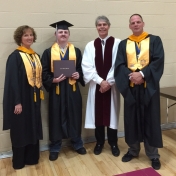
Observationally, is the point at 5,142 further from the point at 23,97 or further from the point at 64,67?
the point at 64,67

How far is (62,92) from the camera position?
2.71 metres

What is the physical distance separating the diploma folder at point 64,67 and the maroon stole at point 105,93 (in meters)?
0.29

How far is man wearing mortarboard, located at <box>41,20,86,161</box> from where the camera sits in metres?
2.68

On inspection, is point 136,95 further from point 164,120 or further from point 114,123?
point 164,120

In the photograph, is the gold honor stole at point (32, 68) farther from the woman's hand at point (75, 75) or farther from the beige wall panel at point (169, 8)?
the beige wall panel at point (169, 8)

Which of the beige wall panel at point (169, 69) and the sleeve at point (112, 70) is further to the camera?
the beige wall panel at point (169, 69)

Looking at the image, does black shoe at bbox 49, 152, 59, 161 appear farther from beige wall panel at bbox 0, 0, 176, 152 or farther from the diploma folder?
the diploma folder

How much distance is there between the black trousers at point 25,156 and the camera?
2566mm

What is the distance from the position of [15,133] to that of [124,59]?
4.52ft

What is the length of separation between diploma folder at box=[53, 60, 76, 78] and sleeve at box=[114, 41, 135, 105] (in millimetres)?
497

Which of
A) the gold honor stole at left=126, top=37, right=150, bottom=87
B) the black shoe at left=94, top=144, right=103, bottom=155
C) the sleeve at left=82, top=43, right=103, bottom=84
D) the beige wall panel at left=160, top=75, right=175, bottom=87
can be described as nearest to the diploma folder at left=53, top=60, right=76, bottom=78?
the sleeve at left=82, top=43, right=103, bottom=84

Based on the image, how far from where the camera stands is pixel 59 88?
106 inches

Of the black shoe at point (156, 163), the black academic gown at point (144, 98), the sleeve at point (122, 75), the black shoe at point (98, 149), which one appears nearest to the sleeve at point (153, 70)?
the black academic gown at point (144, 98)

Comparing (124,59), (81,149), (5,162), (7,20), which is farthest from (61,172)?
(7,20)
